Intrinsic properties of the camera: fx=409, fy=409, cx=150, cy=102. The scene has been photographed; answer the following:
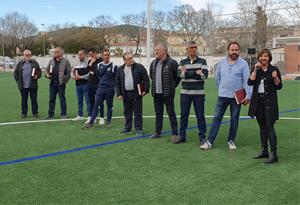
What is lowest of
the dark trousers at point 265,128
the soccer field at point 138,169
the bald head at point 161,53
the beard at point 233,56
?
the soccer field at point 138,169

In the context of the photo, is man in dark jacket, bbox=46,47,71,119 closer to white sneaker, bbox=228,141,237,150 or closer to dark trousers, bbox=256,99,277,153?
white sneaker, bbox=228,141,237,150

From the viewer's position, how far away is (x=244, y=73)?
22.5 ft

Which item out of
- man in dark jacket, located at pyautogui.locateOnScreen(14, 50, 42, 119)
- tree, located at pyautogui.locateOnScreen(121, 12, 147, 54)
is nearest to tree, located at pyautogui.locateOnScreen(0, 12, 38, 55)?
tree, located at pyautogui.locateOnScreen(121, 12, 147, 54)

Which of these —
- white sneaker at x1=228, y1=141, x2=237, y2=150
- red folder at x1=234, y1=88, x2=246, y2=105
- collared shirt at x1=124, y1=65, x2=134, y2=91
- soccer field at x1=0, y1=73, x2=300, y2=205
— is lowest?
soccer field at x1=0, y1=73, x2=300, y2=205

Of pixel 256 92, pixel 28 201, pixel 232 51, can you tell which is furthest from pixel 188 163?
pixel 28 201

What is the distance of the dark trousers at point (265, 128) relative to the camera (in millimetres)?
6145

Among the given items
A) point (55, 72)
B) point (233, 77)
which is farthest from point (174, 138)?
point (55, 72)

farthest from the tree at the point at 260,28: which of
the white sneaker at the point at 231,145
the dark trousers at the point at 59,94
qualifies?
the white sneaker at the point at 231,145

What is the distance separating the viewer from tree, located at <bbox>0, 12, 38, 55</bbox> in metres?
85.8

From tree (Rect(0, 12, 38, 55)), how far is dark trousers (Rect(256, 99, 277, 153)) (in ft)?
275

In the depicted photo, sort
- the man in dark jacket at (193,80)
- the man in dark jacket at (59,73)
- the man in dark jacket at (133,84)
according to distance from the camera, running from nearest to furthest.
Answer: the man in dark jacket at (193,80) < the man in dark jacket at (133,84) < the man in dark jacket at (59,73)

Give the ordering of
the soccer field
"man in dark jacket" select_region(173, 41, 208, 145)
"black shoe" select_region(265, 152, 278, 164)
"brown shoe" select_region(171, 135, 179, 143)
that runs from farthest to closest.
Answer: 1. "brown shoe" select_region(171, 135, 179, 143)
2. "man in dark jacket" select_region(173, 41, 208, 145)
3. "black shoe" select_region(265, 152, 278, 164)
4. the soccer field

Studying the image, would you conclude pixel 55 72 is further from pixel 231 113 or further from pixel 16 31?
pixel 16 31

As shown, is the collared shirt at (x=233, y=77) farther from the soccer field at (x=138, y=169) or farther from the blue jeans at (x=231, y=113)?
the soccer field at (x=138, y=169)
